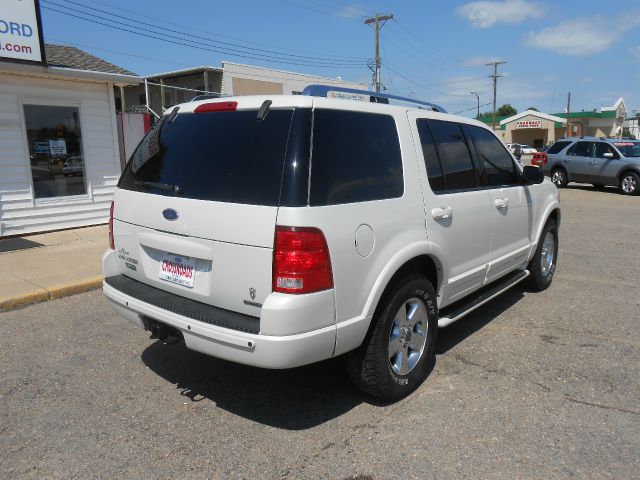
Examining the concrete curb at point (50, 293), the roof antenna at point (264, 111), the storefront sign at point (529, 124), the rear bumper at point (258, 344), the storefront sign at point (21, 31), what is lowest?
the concrete curb at point (50, 293)

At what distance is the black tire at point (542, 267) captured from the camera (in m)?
5.77

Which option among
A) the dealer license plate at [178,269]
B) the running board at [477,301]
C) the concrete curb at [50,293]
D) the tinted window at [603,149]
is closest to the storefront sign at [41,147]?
the concrete curb at [50,293]

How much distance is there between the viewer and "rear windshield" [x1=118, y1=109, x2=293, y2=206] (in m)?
2.92

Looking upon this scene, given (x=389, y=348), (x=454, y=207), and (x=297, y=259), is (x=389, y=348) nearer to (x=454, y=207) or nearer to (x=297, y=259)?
(x=297, y=259)

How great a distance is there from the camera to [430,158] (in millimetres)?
3797

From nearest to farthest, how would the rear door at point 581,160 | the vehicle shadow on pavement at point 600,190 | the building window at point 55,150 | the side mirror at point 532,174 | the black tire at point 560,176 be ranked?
the side mirror at point 532,174 < the building window at point 55,150 < the rear door at point 581,160 < the vehicle shadow on pavement at point 600,190 < the black tire at point 560,176

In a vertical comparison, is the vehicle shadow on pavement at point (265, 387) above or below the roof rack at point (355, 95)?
below

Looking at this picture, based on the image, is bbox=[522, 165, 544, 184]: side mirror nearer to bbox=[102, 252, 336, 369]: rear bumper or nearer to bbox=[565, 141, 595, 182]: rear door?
bbox=[102, 252, 336, 369]: rear bumper

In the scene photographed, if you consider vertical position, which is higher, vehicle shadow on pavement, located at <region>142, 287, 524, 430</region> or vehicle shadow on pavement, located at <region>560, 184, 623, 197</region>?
vehicle shadow on pavement, located at <region>560, 184, 623, 197</region>

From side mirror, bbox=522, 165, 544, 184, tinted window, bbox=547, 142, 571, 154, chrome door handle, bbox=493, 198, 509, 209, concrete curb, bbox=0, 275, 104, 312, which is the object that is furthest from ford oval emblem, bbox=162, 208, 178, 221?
tinted window, bbox=547, 142, 571, 154

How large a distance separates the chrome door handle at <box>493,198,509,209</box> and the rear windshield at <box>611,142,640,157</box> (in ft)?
50.1

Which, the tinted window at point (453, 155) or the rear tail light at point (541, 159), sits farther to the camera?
the rear tail light at point (541, 159)

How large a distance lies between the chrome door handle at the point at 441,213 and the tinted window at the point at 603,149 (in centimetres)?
1631

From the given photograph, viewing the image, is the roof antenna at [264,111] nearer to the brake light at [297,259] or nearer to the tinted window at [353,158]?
the tinted window at [353,158]
